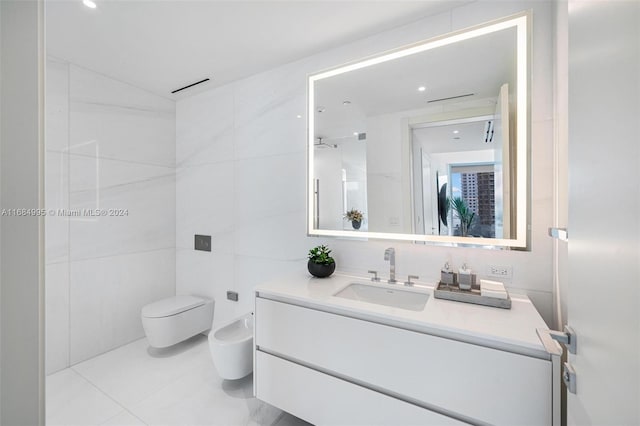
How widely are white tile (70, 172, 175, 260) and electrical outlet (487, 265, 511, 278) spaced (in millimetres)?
2751

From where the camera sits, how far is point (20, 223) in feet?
1.37

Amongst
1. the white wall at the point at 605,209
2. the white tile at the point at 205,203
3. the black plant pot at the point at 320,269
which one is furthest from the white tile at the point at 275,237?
the white wall at the point at 605,209

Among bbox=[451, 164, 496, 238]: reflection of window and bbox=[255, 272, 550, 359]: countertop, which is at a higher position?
bbox=[451, 164, 496, 238]: reflection of window

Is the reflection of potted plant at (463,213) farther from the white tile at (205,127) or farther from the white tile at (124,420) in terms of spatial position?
the white tile at (124,420)

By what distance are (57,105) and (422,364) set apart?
2887 millimetres

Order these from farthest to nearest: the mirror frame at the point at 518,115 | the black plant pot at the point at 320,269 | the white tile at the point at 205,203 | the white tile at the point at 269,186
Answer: the white tile at the point at 205,203 < the white tile at the point at 269,186 < the black plant pot at the point at 320,269 < the mirror frame at the point at 518,115

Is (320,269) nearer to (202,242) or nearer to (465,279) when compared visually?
(465,279)

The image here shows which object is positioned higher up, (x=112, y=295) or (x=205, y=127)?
(x=205, y=127)

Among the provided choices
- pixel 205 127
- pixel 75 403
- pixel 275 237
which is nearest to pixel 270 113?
pixel 205 127

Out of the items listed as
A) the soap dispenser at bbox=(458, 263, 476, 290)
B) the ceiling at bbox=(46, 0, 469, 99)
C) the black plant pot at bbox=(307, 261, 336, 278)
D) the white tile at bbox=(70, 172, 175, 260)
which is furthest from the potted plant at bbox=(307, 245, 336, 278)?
the white tile at bbox=(70, 172, 175, 260)

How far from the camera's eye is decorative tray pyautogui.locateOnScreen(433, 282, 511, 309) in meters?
1.22

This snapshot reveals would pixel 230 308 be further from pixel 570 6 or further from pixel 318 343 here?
pixel 570 6

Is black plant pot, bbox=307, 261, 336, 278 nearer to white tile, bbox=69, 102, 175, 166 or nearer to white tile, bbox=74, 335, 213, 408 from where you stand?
white tile, bbox=74, 335, 213, 408

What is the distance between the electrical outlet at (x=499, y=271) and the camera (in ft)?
4.54
